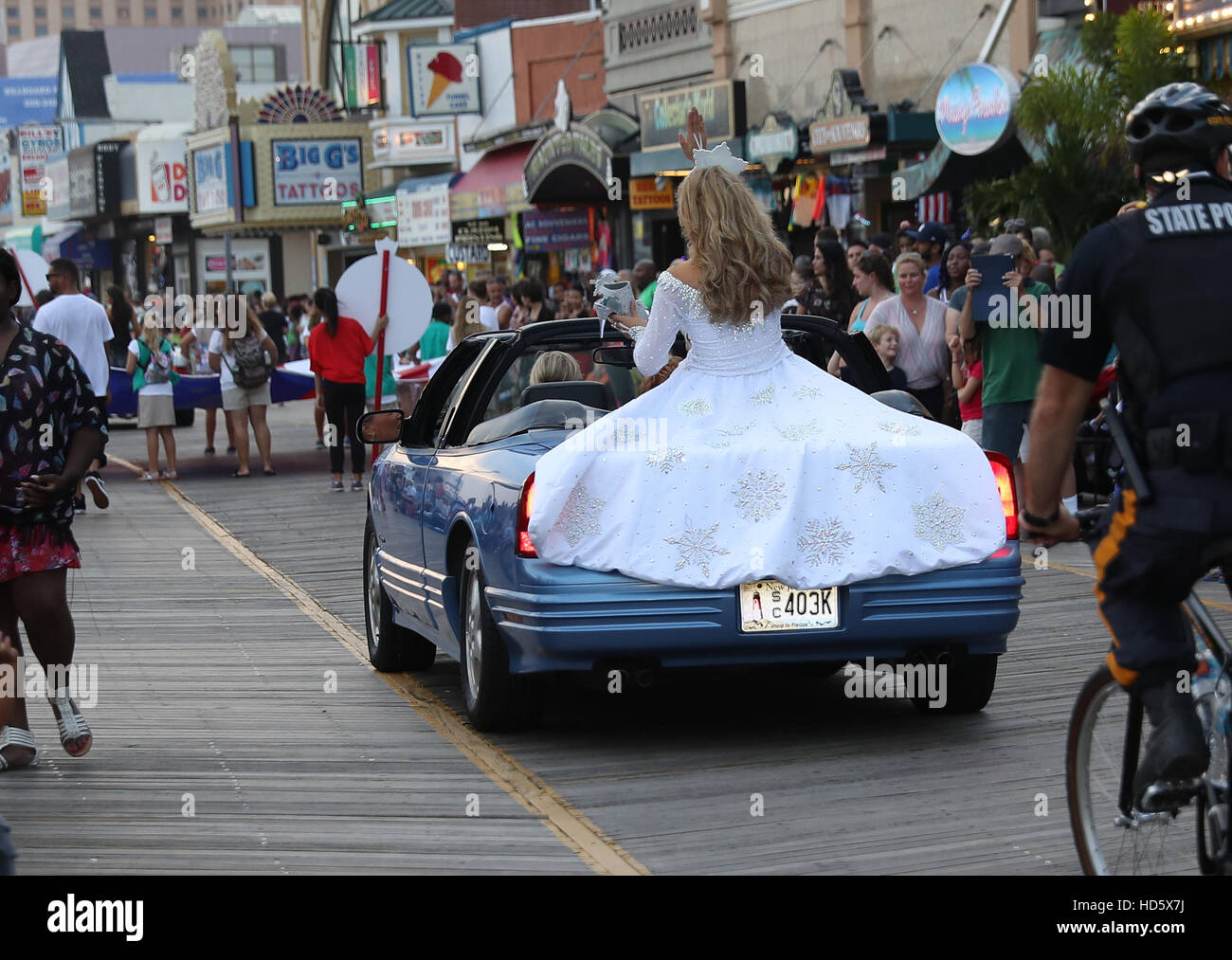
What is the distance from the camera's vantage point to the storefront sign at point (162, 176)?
66.1 meters

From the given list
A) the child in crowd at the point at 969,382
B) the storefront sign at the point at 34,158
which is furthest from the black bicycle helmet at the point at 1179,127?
the storefront sign at the point at 34,158

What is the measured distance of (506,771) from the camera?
22.9 ft

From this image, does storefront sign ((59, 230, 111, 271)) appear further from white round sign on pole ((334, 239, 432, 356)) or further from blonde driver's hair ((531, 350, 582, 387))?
blonde driver's hair ((531, 350, 582, 387))

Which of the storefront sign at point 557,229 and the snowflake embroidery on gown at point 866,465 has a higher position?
the storefront sign at point 557,229

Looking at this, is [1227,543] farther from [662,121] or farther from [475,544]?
[662,121]

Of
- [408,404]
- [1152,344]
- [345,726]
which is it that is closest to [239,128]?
[408,404]

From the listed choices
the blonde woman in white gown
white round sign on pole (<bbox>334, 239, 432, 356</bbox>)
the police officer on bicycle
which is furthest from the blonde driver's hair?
white round sign on pole (<bbox>334, 239, 432, 356</bbox>)

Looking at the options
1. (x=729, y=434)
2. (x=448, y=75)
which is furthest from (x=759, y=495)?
(x=448, y=75)

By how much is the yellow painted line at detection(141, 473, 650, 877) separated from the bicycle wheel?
1.29 metres

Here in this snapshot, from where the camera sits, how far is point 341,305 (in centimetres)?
1881

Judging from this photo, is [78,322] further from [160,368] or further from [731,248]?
[731,248]

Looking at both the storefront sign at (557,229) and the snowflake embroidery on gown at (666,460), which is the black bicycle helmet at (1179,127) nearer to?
the snowflake embroidery on gown at (666,460)

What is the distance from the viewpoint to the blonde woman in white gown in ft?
22.8

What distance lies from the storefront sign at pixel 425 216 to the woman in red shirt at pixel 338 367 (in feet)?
75.3
